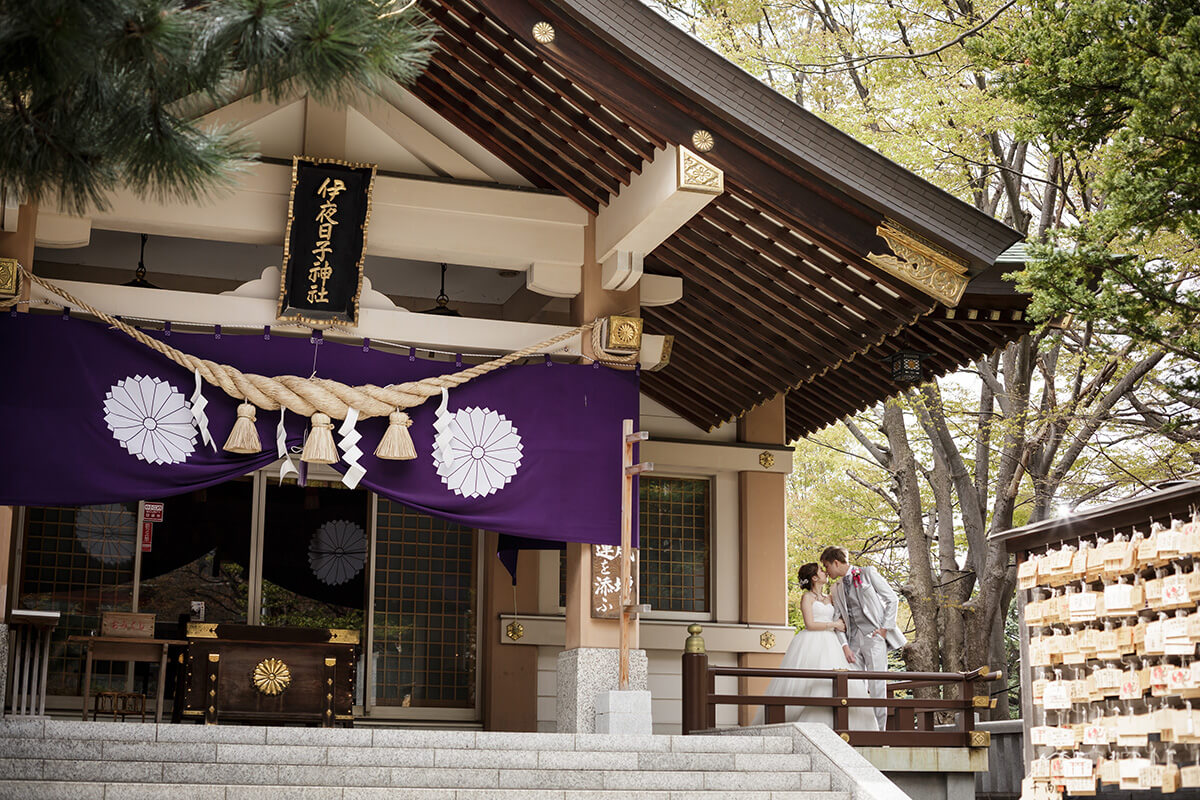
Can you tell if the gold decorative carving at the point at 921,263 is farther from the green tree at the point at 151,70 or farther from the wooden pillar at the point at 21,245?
the wooden pillar at the point at 21,245

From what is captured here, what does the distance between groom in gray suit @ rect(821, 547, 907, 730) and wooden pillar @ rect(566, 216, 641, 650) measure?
1898 millimetres

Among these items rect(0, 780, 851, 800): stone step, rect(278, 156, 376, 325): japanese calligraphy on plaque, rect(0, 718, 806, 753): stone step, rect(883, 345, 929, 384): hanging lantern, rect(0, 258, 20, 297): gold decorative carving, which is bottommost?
rect(0, 780, 851, 800): stone step

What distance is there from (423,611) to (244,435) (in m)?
3.12

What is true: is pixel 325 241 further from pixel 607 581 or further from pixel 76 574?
pixel 76 574

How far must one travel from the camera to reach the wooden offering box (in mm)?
9367

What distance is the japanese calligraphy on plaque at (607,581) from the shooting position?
8586 mm

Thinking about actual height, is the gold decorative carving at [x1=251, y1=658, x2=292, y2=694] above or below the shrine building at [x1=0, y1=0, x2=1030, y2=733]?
below

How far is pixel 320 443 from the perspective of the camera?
810cm

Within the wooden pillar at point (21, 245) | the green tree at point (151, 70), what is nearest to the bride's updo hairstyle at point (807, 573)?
the wooden pillar at point (21, 245)

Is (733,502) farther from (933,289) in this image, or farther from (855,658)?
(933,289)

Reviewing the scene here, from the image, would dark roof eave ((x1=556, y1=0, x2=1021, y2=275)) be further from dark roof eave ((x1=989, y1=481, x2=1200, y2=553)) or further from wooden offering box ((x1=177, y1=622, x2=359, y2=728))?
wooden offering box ((x1=177, y1=622, x2=359, y2=728))

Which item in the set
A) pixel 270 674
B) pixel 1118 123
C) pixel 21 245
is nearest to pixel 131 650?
pixel 270 674

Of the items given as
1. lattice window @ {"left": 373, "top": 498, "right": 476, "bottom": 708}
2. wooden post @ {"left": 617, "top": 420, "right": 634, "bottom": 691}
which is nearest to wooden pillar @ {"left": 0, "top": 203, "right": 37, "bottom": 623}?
lattice window @ {"left": 373, "top": 498, "right": 476, "bottom": 708}

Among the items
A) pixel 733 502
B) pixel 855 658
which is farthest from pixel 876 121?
pixel 855 658
